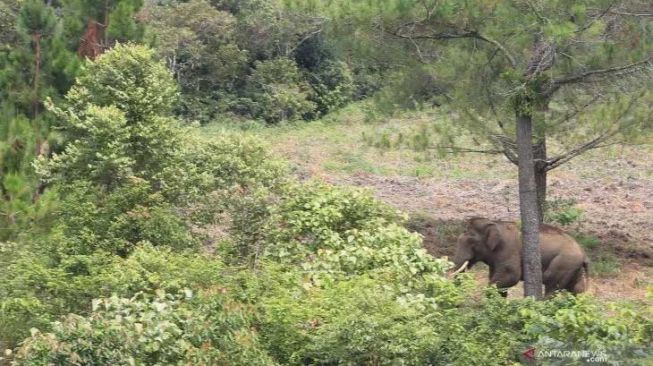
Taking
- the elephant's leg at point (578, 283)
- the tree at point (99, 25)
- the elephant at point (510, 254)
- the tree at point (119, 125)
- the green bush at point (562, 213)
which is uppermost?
the tree at point (99, 25)

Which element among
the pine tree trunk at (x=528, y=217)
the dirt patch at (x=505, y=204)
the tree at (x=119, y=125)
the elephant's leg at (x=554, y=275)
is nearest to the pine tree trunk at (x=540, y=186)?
the dirt patch at (x=505, y=204)

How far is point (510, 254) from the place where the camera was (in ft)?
40.5

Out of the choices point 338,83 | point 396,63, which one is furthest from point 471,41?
point 338,83

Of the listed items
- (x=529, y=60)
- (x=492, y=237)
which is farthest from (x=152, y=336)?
(x=492, y=237)

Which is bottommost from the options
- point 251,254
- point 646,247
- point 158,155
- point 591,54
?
point 646,247

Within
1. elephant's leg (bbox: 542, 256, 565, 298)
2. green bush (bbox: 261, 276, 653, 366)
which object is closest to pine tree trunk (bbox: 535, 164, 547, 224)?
elephant's leg (bbox: 542, 256, 565, 298)

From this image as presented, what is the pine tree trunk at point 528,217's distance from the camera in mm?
11305

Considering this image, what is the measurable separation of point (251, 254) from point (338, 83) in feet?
69.2

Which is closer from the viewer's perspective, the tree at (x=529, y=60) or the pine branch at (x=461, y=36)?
the tree at (x=529, y=60)

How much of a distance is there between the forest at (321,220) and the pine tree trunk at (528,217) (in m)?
0.02

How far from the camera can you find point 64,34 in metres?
13.1

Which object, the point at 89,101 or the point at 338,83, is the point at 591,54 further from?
the point at 338,83

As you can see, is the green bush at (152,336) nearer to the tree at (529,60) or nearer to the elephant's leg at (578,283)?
the tree at (529,60)

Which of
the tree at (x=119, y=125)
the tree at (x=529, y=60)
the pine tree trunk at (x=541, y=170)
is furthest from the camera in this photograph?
the pine tree trunk at (x=541, y=170)
